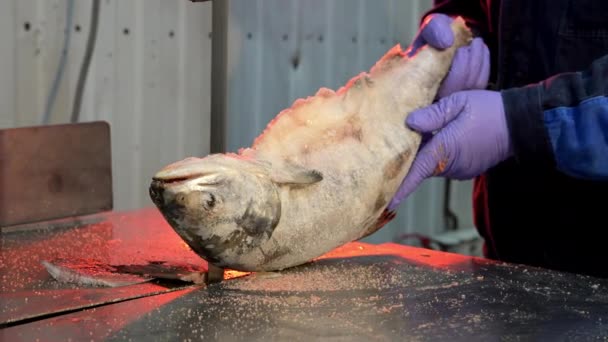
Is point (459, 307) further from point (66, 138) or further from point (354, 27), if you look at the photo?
point (354, 27)

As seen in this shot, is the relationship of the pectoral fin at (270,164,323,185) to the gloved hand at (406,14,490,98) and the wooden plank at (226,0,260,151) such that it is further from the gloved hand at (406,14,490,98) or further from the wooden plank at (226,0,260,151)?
the wooden plank at (226,0,260,151)

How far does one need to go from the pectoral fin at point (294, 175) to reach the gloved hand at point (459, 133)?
9.4 inches

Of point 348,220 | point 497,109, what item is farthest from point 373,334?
point 497,109

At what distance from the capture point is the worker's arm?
63.1 inches

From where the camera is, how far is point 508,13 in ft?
6.46

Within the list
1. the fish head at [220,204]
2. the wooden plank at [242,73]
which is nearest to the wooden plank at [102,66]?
the wooden plank at [242,73]

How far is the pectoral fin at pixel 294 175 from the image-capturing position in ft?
4.85

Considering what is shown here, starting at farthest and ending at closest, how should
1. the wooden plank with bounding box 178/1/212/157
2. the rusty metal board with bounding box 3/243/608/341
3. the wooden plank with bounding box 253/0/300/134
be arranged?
the wooden plank with bounding box 253/0/300/134
the wooden plank with bounding box 178/1/212/157
the rusty metal board with bounding box 3/243/608/341

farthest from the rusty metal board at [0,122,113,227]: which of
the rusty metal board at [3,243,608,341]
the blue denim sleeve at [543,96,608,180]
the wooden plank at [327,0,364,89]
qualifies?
the wooden plank at [327,0,364,89]

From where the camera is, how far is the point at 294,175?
1494 millimetres

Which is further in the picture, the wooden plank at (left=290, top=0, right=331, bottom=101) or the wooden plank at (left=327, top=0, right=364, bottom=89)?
the wooden plank at (left=327, top=0, right=364, bottom=89)

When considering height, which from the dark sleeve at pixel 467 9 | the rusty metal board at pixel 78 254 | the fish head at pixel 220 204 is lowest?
the rusty metal board at pixel 78 254

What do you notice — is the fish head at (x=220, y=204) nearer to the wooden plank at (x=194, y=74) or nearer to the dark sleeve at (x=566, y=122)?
the dark sleeve at (x=566, y=122)

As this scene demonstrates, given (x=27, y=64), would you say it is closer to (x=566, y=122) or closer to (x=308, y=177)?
(x=308, y=177)
